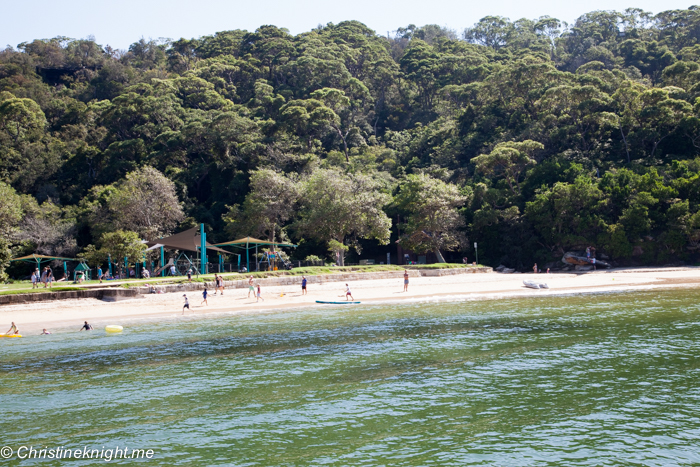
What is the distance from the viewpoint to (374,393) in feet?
39.7

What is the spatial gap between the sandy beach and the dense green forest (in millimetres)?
8066

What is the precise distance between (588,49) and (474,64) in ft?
105

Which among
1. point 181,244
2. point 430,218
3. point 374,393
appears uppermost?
point 430,218

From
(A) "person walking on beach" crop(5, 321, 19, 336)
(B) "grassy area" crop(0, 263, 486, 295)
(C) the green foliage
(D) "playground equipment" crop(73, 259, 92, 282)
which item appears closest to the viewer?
(A) "person walking on beach" crop(5, 321, 19, 336)

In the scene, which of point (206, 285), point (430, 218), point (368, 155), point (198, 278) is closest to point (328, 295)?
point (206, 285)

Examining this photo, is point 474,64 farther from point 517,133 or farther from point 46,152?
point 46,152

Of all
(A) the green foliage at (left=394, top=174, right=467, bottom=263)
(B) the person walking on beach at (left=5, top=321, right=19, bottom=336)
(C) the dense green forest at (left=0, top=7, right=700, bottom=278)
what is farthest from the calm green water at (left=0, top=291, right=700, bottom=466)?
(A) the green foliage at (left=394, top=174, right=467, bottom=263)

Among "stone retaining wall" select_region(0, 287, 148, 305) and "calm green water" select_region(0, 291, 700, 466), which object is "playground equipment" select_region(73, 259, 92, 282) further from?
"calm green water" select_region(0, 291, 700, 466)

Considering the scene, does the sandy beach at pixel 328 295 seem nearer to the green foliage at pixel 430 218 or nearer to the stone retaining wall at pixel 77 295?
the stone retaining wall at pixel 77 295

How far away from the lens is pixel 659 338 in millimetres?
16828

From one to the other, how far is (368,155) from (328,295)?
38.3 m

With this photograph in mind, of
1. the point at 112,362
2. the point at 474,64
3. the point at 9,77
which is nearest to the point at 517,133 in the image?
the point at 474,64

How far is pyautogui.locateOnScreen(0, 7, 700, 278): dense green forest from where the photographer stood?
46812 mm

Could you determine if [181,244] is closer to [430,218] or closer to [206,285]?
[206,285]
